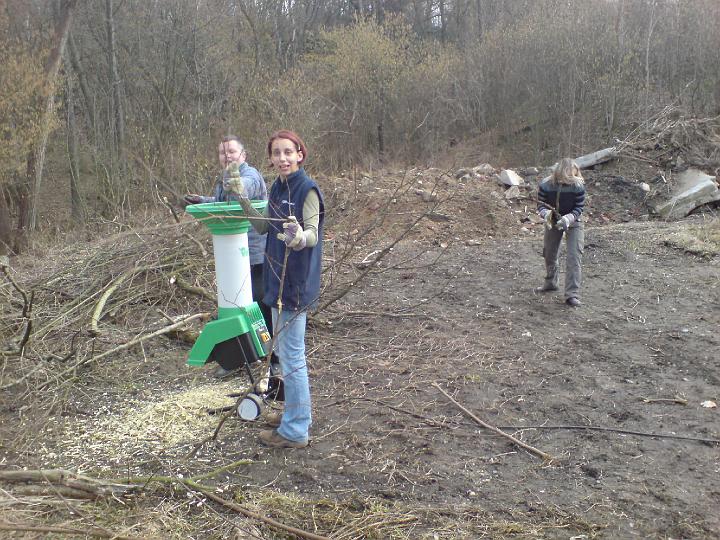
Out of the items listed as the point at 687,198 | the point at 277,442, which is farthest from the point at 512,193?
the point at 277,442

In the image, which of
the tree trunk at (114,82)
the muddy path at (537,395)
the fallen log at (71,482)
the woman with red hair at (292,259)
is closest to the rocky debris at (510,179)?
the muddy path at (537,395)

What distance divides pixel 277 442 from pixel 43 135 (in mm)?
12265

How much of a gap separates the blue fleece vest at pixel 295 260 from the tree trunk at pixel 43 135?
12.1m

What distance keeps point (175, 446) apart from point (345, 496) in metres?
1.15

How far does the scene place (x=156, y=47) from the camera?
1772cm

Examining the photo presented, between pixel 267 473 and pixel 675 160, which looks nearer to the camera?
pixel 267 473

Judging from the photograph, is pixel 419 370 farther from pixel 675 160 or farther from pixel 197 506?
pixel 675 160

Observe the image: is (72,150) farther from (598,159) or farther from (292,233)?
(292,233)

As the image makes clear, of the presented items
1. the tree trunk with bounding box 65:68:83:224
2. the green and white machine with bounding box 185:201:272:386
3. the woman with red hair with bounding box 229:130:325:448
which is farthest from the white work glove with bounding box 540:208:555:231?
the tree trunk with bounding box 65:68:83:224

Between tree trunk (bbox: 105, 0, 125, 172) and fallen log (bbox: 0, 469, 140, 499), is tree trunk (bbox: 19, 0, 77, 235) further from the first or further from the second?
fallen log (bbox: 0, 469, 140, 499)

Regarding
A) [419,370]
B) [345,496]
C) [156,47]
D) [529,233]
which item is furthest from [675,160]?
[156,47]

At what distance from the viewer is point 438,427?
4.14m

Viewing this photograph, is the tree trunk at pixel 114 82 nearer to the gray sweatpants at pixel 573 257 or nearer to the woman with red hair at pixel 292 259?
the gray sweatpants at pixel 573 257

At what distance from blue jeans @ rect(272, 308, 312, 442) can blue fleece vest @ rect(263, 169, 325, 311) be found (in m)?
0.09
